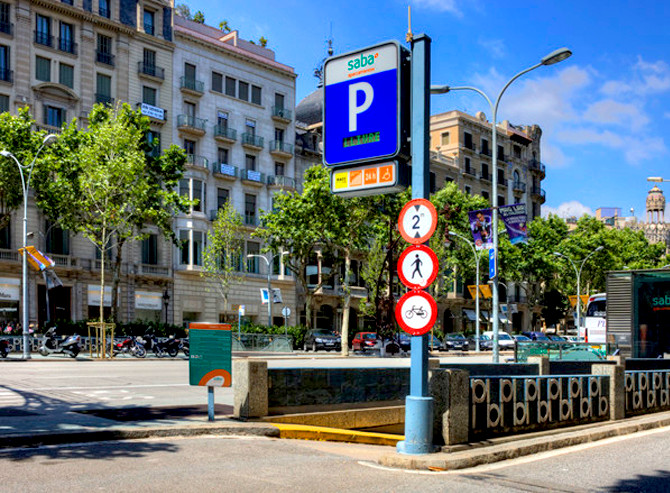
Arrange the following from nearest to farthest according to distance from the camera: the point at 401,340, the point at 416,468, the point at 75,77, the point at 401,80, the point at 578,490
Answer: the point at 578,490 < the point at 416,468 < the point at 401,80 < the point at 75,77 < the point at 401,340

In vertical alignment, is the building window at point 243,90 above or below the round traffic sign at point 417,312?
above

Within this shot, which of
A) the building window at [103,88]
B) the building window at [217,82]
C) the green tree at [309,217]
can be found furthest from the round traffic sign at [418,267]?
the building window at [217,82]

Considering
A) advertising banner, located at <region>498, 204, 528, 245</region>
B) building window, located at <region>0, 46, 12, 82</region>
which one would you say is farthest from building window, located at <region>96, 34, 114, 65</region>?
advertising banner, located at <region>498, 204, 528, 245</region>

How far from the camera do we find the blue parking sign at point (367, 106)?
29.5ft

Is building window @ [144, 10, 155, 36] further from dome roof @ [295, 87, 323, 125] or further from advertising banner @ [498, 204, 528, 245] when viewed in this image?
advertising banner @ [498, 204, 528, 245]

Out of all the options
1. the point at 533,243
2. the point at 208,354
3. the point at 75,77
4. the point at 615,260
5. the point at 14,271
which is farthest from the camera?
the point at 615,260

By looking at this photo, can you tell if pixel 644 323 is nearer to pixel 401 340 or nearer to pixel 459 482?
pixel 459 482

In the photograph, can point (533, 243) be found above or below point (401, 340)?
above

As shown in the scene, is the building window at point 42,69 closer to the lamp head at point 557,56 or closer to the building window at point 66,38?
the building window at point 66,38

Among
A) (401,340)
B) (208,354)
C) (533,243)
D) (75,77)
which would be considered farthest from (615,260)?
(208,354)

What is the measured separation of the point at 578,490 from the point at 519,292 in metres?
85.4

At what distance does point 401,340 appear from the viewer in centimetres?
5394

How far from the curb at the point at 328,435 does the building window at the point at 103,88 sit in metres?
42.7

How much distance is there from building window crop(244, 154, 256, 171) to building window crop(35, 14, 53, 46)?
1765cm
